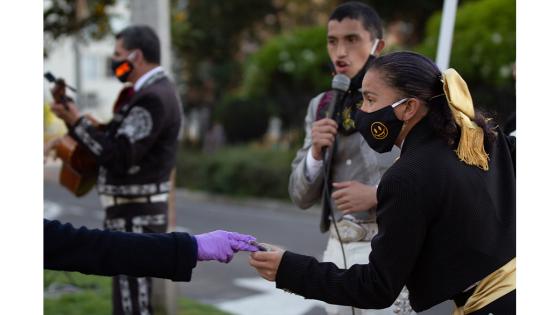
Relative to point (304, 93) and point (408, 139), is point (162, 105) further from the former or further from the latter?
point (304, 93)

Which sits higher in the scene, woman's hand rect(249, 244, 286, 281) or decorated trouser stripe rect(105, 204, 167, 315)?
woman's hand rect(249, 244, 286, 281)

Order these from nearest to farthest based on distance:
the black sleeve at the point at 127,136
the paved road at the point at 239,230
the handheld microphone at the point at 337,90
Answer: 1. the handheld microphone at the point at 337,90
2. the black sleeve at the point at 127,136
3. the paved road at the point at 239,230

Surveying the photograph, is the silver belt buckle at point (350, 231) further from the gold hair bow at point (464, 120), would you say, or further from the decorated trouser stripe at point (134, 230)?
the decorated trouser stripe at point (134, 230)

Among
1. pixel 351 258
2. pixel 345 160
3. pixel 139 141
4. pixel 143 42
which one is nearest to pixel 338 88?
pixel 345 160

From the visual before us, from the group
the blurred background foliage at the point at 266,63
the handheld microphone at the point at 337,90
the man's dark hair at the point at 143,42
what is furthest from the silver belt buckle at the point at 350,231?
the man's dark hair at the point at 143,42

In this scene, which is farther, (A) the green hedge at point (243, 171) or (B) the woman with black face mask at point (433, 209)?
(A) the green hedge at point (243, 171)

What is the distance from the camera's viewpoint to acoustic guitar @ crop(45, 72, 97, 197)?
4.32 m

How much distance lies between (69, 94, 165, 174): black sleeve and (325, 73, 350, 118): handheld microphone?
1.27m

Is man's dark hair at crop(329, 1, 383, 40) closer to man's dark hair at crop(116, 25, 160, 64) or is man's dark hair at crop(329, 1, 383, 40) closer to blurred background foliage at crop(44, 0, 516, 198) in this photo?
blurred background foliage at crop(44, 0, 516, 198)

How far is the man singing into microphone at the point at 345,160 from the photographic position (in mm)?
3281

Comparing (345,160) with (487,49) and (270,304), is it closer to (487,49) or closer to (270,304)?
(270,304)

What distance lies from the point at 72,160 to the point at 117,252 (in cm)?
206

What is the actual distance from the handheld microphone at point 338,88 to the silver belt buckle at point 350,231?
51 centimetres

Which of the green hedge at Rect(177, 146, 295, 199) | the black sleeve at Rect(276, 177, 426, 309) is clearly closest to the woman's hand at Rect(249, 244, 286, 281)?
the black sleeve at Rect(276, 177, 426, 309)
